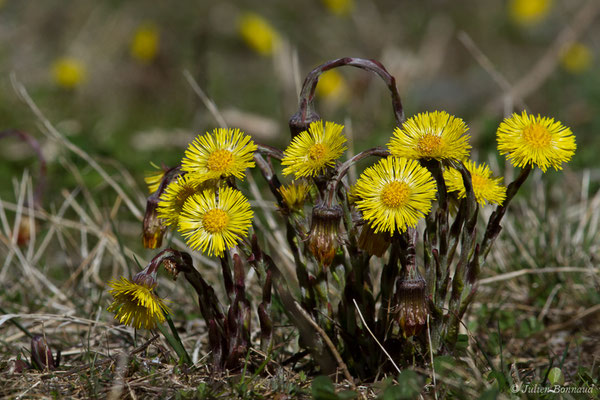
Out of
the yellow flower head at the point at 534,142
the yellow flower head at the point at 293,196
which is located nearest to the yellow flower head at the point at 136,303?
the yellow flower head at the point at 293,196

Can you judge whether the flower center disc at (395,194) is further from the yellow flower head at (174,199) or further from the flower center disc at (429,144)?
the yellow flower head at (174,199)

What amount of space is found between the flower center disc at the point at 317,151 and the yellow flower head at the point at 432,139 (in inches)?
6.3

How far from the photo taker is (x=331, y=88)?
6398mm

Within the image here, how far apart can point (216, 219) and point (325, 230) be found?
258mm

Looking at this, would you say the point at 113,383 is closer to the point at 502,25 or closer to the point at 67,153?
the point at 67,153

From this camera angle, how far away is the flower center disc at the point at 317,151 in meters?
1.54

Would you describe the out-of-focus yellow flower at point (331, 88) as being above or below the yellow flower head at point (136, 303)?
above

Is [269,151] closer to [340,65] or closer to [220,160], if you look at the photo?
[220,160]

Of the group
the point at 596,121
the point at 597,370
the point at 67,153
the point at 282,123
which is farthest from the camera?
the point at 282,123

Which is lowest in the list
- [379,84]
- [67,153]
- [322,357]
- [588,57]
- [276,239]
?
[322,357]

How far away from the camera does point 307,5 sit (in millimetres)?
9523

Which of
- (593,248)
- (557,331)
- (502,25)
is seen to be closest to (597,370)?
(557,331)

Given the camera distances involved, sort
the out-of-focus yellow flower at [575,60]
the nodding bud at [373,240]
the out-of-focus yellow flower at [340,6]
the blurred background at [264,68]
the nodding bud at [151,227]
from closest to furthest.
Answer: the nodding bud at [373,240] < the nodding bud at [151,227] < the blurred background at [264,68] < the out-of-focus yellow flower at [575,60] < the out-of-focus yellow flower at [340,6]

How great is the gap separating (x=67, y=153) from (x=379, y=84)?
3.21 meters
